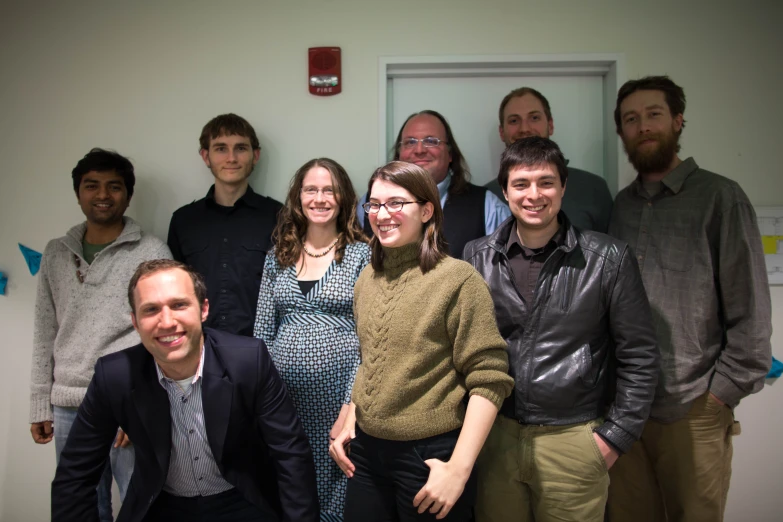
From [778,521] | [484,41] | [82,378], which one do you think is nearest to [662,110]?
[484,41]

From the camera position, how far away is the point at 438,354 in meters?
1.45

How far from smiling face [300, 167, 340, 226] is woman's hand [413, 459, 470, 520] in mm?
1045

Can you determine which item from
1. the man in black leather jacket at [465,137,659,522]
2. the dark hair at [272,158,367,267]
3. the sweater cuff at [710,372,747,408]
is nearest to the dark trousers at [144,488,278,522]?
the man in black leather jacket at [465,137,659,522]

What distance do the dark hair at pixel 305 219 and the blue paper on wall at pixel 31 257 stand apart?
1.50 m

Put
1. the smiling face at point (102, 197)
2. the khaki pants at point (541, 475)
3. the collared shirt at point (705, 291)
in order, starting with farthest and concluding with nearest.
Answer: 1. the smiling face at point (102, 197)
2. the collared shirt at point (705, 291)
3. the khaki pants at point (541, 475)

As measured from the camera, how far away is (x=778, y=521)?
2.62 meters

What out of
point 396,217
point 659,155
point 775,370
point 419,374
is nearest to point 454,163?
point 659,155

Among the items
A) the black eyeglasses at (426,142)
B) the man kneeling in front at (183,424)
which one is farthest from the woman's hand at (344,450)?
the black eyeglasses at (426,142)

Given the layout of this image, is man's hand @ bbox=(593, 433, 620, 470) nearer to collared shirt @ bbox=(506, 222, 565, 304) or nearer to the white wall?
collared shirt @ bbox=(506, 222, 565, 304)

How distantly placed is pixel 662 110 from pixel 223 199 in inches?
77.6

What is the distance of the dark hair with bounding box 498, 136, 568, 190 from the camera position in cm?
161

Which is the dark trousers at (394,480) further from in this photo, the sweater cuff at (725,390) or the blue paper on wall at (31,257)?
the blue paper on wall at (31,257)

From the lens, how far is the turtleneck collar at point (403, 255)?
152 centimetres

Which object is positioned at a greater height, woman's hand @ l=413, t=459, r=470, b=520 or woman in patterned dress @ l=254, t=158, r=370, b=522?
woman in patterned dress @ l=254, t=158, r=370, b=522
